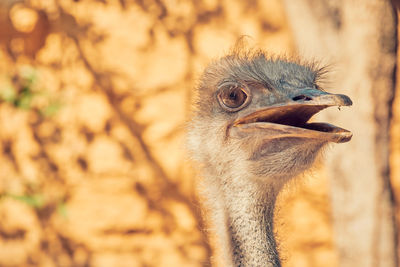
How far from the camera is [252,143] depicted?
1.43 m

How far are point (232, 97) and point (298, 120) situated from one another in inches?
8.5

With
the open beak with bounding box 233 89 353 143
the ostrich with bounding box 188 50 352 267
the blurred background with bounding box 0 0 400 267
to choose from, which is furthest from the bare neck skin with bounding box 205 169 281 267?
the blurred background with bounding box 0 0 400 267

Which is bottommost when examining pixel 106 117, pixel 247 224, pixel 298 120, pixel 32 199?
pixel 247 224

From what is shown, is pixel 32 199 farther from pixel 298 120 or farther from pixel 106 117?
pixel 298 120

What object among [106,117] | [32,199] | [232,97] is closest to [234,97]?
[232,97]

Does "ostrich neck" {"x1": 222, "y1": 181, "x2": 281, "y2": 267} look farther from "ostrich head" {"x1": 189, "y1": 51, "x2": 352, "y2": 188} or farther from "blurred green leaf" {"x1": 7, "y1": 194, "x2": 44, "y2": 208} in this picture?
"blurred green leaf" {"x1": 7, "y1": 194, "x2": 44, "y2": 208}

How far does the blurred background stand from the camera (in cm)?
344

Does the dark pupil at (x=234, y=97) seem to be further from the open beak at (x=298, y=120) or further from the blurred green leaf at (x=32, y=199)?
the blurred green leaf at (x=32, y=199)

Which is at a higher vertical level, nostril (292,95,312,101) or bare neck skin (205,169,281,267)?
nostril (292,95,312,101)

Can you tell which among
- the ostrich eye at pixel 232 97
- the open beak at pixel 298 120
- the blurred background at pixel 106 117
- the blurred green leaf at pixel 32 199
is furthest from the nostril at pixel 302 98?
the blurred green leaf at pixel 32 199

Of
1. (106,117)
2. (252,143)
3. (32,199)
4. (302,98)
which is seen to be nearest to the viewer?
(302,98)

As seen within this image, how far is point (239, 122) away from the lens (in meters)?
1.48

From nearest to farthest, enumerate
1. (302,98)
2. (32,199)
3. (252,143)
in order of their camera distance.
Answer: (302,98) → (252,143) → (32,199)

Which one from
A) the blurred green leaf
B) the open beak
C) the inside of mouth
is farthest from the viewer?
the blurred green leaf
